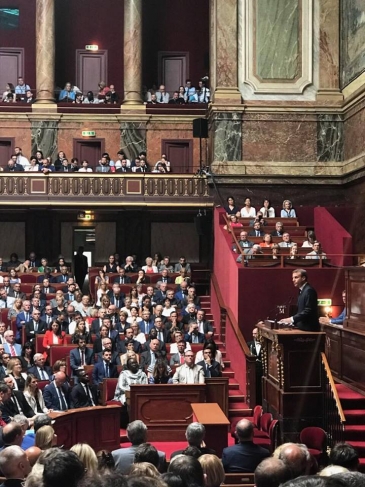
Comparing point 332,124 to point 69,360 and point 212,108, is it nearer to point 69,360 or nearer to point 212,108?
point 212,108

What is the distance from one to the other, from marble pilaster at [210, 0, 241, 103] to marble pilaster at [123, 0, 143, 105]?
2.54 m

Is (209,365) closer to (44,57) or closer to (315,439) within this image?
(315,439)

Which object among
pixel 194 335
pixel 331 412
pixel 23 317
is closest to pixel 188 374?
pixel 194 335

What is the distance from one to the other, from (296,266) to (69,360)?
410 cm

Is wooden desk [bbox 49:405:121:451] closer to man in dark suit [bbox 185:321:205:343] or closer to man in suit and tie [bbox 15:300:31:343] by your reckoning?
man in dark suit [bbox 185:321:205:343]

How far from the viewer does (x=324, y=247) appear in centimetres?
1593

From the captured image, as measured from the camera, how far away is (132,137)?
1956 cm

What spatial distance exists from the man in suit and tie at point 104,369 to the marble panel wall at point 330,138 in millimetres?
7796

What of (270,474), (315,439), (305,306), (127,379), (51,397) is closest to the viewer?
(270,474)

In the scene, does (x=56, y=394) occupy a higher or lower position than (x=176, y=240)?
lower

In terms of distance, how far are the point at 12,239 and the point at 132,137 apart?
3537mm

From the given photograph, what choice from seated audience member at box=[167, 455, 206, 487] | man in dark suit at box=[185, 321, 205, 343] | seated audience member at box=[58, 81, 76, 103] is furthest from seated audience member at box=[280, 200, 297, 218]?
seated audience member at box=[167, 455, 206, 487]

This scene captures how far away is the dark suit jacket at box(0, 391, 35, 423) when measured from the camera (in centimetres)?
860

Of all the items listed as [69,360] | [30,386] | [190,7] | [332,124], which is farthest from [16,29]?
[30,386]
